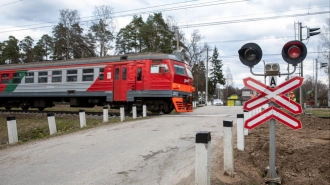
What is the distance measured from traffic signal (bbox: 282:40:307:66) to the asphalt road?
269cm

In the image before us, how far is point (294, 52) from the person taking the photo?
552cm

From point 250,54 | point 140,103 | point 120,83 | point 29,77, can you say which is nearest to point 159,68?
point 140,103

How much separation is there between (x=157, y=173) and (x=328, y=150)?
5.15 m

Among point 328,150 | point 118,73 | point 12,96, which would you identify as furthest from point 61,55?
point 328,150

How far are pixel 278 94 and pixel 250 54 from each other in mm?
909

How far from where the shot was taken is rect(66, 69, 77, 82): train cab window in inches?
741

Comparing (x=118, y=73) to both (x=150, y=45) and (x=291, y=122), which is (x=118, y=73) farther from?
(x=150, y=45)

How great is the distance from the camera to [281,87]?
5.44 meters

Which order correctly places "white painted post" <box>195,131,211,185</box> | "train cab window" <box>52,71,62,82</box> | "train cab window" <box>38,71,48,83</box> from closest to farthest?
1. "white painted post" <box>195,131,211,185</box>
2. "train cab window" <box>52,71,62,82</box>
3. "train cab window" <box>38,71,48,83</box>

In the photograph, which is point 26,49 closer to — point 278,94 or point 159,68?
point 159,68

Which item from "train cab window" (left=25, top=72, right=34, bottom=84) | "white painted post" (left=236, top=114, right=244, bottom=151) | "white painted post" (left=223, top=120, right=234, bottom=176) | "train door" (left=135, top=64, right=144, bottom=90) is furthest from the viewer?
"train cab window" (left=25, top=72, right=34, bottom=84)

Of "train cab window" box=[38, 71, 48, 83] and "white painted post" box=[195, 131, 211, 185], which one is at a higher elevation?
"train cab window" box=[38, 71, 48, 83]

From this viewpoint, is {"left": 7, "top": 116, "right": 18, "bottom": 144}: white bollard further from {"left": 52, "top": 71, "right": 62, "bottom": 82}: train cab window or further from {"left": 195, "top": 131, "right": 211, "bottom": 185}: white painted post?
{"left": 52, "top": 71, "right": 62, "bottom": 82}: train cab window

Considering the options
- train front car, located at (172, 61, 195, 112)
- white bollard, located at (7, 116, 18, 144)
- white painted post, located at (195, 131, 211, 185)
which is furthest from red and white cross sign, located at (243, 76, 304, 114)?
train front car, located at (172, 61, 195, 112)
